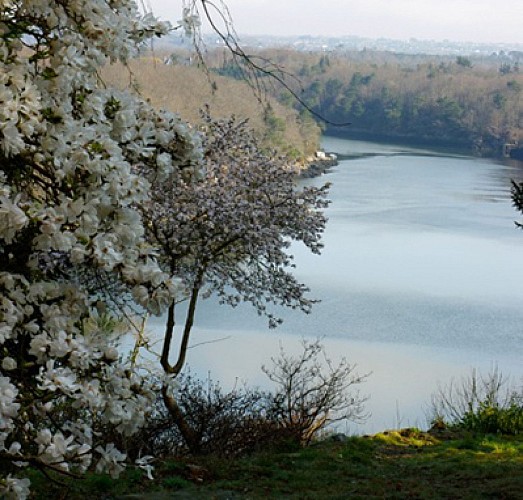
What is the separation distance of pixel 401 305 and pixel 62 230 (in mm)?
15866

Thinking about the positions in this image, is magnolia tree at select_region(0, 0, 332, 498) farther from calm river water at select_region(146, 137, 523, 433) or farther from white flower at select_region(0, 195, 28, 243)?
calm river water at select_region(146, 137, 523, 433)

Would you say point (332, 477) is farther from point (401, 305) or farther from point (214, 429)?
point (401, 305)

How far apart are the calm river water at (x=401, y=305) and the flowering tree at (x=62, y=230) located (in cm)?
707

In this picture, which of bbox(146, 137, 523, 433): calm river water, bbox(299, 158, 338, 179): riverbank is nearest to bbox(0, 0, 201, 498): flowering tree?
bbox(146, 137, 523, 433): calm river water

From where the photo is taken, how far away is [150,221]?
6430mm

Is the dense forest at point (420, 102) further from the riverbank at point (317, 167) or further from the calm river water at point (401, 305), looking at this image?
the calm river water at point (401, 305)

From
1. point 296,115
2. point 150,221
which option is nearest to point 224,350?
point 150,221

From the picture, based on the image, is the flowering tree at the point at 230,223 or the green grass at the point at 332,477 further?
the flowering tree at the point at 230,223

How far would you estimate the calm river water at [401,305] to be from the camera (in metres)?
13.1

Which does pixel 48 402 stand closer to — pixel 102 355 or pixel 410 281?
pixel 102 355

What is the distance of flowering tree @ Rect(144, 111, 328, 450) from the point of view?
651 cm

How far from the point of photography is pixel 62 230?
6.64 ft

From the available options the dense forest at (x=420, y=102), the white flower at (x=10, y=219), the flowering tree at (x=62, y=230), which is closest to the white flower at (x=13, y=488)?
the flowering tree at (x=62, y=230)

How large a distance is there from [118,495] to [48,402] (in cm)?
259
